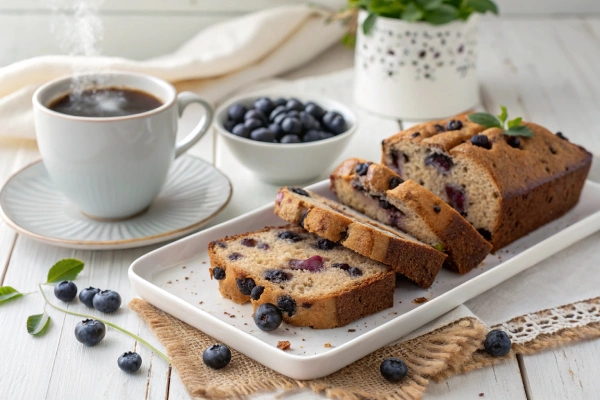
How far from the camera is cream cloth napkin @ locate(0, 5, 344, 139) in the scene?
3297 mm

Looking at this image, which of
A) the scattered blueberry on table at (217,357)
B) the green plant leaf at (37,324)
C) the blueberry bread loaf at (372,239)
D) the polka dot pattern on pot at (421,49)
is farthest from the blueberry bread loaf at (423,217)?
the polka dot pattern on pot at (421,49)

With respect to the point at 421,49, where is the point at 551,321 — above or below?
below

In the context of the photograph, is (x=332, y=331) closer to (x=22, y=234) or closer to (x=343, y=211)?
(x=343, y=211)

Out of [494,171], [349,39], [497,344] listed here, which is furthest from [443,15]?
[497,344]

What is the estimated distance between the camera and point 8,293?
2254 millimetres

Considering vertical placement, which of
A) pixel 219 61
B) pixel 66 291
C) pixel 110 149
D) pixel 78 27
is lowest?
pixel 219 61

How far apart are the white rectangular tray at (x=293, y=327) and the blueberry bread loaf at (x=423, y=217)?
3.0 inches

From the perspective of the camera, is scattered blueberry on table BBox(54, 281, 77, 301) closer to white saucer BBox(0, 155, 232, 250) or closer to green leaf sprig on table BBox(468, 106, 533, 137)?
white saucer BBox(0, 155, 232, 250)

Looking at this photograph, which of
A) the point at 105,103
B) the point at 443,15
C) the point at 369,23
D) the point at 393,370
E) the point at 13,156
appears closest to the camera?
the point at 393,370

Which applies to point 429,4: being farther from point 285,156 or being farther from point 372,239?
point 372,239

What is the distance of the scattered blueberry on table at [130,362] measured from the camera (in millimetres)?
1931

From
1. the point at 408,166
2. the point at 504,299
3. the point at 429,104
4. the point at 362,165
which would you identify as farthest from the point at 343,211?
the point at 429,104

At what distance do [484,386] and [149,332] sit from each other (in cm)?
91

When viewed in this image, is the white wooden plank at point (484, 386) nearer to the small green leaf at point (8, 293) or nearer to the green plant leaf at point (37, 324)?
the green plant leaf at point (37, 324)
